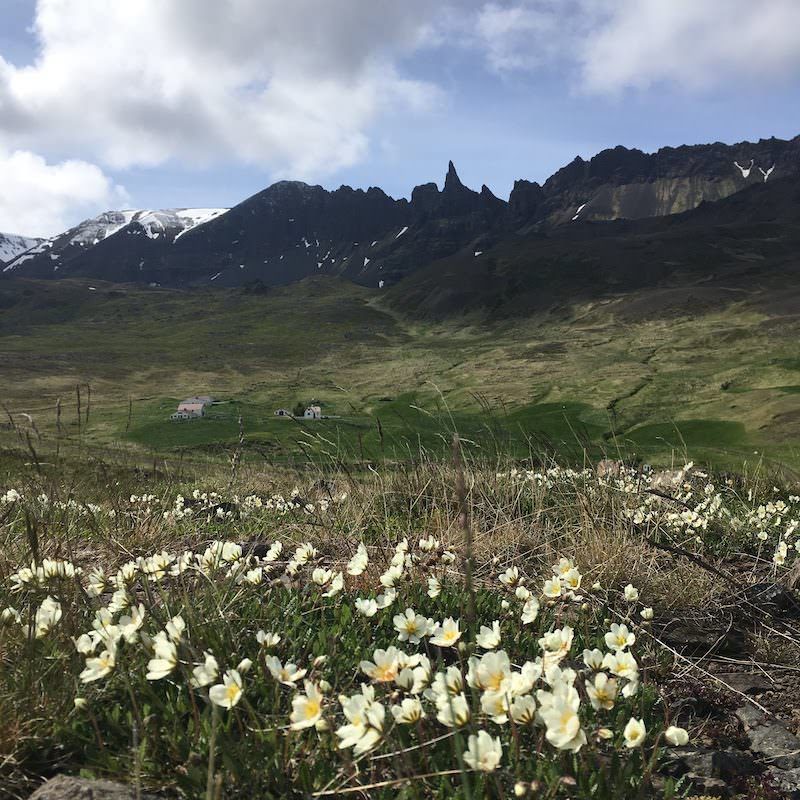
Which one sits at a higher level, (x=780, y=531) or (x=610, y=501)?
(x=610, y=501)

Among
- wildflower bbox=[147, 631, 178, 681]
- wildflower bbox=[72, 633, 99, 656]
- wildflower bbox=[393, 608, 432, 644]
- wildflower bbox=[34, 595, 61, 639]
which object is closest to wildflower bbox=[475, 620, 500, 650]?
wildflower bbox=[393, 608, 432, 644]

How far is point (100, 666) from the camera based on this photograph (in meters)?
2.56

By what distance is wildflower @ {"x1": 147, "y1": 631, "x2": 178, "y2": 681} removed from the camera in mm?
2431

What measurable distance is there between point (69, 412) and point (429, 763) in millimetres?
98705

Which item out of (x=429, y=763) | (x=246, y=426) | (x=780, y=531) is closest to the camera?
(x=429, y=763)

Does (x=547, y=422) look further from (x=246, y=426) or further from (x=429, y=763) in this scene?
(x=429, y=763)

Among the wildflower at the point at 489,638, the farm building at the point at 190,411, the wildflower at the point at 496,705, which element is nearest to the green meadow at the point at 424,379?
the farm building at the point at 190,411

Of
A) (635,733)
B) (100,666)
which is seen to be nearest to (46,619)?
(100,666)

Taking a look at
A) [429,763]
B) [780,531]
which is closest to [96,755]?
[429,763]

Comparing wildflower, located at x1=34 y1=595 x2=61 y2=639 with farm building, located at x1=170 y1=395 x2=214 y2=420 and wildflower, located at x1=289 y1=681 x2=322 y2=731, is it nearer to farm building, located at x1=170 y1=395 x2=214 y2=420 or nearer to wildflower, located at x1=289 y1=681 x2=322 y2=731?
wildflower, located at x1=289 y1=681 x2=322 y2=731

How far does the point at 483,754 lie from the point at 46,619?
86.7 inches

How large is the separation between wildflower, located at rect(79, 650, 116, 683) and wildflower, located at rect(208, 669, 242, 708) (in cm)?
46

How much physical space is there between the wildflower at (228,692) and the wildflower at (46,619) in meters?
1.10

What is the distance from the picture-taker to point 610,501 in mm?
5996
